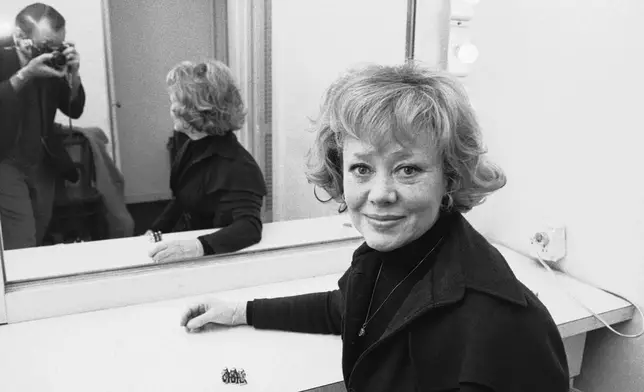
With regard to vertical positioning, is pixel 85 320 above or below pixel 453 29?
below

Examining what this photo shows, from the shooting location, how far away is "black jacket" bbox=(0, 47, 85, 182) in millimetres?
1252

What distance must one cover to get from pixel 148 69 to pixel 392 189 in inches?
34.1

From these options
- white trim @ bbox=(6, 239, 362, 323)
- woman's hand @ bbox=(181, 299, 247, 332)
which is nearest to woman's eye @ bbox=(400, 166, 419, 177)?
woman's hand @ bbox=(181, 299, 247, 332)

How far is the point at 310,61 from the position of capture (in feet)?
5.47

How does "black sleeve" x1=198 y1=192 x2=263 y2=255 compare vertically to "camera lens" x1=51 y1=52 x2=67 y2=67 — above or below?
below

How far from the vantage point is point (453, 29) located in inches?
64.7

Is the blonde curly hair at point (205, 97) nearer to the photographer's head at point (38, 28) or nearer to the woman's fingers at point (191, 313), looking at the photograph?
the photographer's head at point (38, 28)

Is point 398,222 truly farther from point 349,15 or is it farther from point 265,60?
point 349,15

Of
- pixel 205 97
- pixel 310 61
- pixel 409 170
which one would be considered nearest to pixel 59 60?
pixel 205 97

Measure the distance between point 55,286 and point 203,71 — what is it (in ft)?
2.16

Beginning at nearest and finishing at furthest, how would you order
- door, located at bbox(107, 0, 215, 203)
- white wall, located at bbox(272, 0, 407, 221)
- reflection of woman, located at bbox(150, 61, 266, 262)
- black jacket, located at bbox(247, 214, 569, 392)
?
black jacket, located at bbox(247, 214, 569, 392), door, located at bbox(107, 0, 215, 203), reflection of woman, located at bbox(150, 61, 266, 262), white wall, located at bbox(272, 0, 407, 221)

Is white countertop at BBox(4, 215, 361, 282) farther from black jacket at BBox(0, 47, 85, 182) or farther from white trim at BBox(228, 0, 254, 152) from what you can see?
white trim at BBox(228, 0, 254, 152)

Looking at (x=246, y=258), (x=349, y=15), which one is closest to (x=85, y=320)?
(x=246, y=258)

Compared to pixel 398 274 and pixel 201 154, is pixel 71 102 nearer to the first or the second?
pixel 201 154
